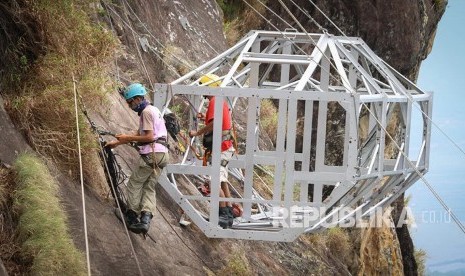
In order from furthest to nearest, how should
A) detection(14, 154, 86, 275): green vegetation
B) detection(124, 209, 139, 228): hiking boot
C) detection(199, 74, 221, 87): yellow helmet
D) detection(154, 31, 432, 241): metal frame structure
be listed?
detection(199, 74, 221, 87): yellow helmet, detection(154, 31, 432, 241): metal frame structure, detection(124, 209, 139, 228): hiking boot, detection(14, 154, 86, 275): green vegetation

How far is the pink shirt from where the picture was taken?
51.0ft

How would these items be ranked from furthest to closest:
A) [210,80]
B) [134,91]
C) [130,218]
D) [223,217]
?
[210,80], [223,217], [130,218], [134,91]

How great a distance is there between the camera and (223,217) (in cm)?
1692

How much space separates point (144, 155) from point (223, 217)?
1.67m

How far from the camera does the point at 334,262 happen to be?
82.1 feet

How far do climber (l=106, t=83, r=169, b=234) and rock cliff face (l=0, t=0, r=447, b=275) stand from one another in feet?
1.16

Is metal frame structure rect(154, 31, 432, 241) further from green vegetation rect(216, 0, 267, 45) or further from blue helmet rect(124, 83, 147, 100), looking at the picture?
green vegetation rect(216, 0, 267, 45)

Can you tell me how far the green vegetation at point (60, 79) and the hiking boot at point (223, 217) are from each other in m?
1.76

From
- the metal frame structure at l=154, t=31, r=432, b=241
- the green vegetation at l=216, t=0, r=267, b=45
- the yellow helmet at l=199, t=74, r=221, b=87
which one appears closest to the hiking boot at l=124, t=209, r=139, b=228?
the metal frame structure at l=154, t=31, r=432, b=241

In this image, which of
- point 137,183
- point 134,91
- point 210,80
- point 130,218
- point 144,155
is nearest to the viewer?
point 134,91

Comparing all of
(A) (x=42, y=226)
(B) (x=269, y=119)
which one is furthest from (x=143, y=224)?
(B) (x=269, y=119)

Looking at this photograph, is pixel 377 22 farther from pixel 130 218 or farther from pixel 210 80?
pixel 130 218

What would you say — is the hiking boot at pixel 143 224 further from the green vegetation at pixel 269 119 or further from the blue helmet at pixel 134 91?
the green vegetation at pixel 269 119

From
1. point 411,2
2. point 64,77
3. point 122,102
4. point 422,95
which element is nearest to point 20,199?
point 64,77
